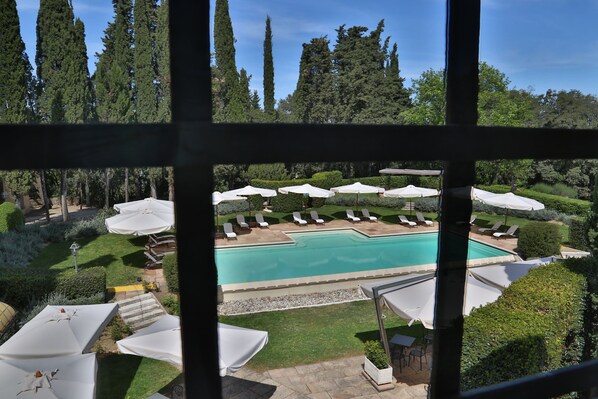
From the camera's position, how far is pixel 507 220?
1504 centimetres

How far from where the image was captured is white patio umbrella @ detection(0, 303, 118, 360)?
4.65 m

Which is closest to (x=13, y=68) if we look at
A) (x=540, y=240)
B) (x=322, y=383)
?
(x=322, y=383)

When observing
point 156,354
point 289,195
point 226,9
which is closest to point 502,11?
point 226,9

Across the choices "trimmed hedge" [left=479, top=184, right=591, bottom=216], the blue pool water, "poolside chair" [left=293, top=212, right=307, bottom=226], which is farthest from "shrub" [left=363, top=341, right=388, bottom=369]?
"trimmed hedge" [left=479, top=184, right=591, bottom=216]

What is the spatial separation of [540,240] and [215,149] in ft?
41.6

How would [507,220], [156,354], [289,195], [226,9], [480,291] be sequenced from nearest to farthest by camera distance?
[226,9]
[156,354]
[480,291]
[507,220]
[289,195]

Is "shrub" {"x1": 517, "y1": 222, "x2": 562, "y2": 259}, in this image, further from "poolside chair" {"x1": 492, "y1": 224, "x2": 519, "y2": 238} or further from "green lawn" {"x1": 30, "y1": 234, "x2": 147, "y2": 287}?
"green lawn" {"x1": 30, "y1": 234, "x2": 147, "y2": 287}

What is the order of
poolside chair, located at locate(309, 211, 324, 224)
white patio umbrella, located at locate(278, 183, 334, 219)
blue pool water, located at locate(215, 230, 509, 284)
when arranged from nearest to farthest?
blue pool water, located at locate(215, 230, 509, 284), white patio umbrella, located at locate(278, 183, 334, 219), poolside chair, located at locate(309, 211, 324, 224)

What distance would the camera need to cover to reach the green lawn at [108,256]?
31.6 ft

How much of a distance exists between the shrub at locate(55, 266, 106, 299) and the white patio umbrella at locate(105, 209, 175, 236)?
1953mm

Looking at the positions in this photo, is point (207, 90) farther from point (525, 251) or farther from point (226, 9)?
point (525, 251)

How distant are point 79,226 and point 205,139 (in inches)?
527

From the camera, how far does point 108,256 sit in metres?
10.9

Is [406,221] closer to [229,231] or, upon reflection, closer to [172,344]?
[229,231]
